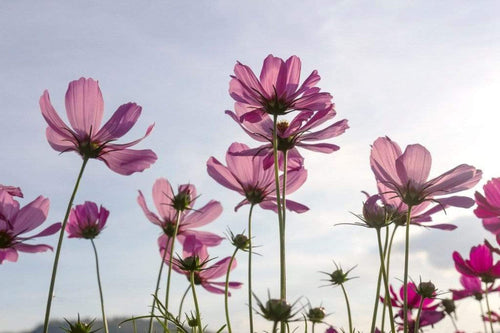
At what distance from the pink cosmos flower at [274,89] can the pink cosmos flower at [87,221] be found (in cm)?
96

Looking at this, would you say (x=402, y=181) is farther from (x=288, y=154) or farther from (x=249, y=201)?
(x=249, y=201)

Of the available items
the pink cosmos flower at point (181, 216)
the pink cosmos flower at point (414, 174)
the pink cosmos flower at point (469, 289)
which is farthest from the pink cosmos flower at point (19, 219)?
the pink cosmos flower at point (469, 289)

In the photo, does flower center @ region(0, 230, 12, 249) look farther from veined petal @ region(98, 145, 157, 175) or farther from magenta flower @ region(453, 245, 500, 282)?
magenta flower @ region(453, 245, 500, 282)

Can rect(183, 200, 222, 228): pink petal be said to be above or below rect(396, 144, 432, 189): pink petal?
above

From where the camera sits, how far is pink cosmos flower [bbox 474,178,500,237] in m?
1.45

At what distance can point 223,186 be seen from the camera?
5.22ft

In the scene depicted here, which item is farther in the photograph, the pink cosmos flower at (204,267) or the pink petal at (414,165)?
the pink cosmos flower at (204,267)

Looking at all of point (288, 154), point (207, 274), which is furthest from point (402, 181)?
point (207, 274)

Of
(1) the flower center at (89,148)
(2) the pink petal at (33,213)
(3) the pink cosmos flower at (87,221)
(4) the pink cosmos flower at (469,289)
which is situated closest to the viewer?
(1) the flower center at (89,148)

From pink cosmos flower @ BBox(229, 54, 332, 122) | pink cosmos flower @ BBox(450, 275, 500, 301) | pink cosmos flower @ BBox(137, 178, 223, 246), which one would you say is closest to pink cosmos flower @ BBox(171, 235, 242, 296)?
pink cosmos flower @ BBox(137, 178, 223, 246)

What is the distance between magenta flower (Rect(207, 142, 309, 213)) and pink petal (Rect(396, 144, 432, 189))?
33 centimetres

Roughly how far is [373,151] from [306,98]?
0.21 metres

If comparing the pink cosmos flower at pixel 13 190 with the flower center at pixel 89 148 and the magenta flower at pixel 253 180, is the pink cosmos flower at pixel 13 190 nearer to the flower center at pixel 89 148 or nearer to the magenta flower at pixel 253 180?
the flower center at pixel 89 148

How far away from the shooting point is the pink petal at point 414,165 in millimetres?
1323
